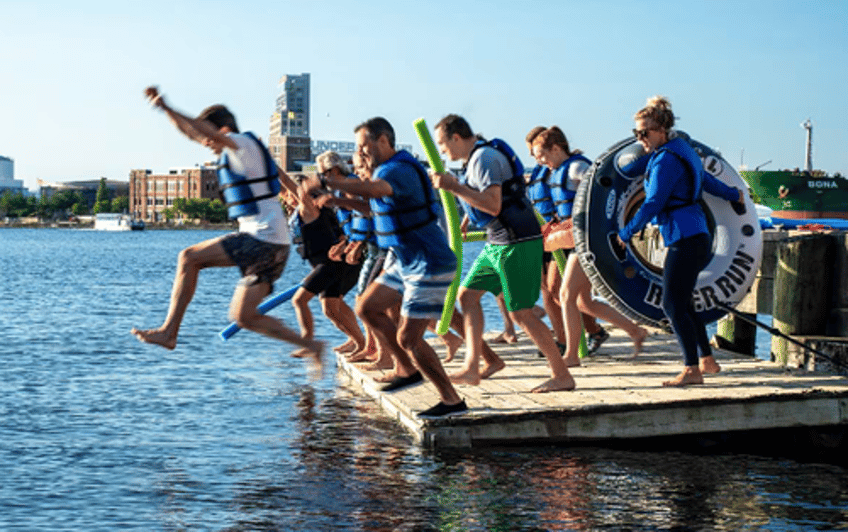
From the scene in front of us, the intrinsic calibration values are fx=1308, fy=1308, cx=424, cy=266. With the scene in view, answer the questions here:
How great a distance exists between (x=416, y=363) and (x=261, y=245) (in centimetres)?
142

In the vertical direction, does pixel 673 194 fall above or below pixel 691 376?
above

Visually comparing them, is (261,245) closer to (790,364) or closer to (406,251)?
(406,251)

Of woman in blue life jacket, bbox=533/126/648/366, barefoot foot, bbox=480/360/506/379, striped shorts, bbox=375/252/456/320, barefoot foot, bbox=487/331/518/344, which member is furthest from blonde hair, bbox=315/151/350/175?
barefoot foot, bbox=487/331/518/344

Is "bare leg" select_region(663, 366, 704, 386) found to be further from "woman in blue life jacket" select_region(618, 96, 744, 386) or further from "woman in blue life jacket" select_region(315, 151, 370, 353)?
"woman in blue life jacket" select_region(315, 151, 370, 353)

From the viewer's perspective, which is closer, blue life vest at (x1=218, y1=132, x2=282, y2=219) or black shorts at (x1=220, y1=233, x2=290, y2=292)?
blue life vest at (x1=218, y1=132, x2=282, y2=219)

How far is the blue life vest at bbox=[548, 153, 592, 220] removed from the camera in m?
11.9

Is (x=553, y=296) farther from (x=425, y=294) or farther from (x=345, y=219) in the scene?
(x=425, y=294)

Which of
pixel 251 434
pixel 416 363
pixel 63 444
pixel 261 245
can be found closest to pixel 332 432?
pixel 251 434

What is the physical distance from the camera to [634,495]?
9.27m

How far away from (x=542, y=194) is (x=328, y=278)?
2.25m

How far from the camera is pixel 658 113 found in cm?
969

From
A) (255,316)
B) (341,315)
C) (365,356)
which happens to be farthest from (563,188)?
(255,316)

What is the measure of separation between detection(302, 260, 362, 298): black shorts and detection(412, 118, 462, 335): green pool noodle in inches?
64.6

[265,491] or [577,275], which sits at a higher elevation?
[577,275]
